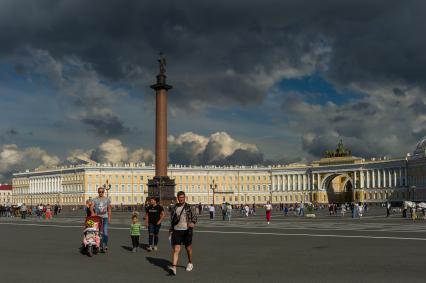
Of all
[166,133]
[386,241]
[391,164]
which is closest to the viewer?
[386,241]

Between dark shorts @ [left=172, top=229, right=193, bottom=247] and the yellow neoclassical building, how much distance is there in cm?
12592

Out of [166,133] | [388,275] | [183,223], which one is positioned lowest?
[388,275]

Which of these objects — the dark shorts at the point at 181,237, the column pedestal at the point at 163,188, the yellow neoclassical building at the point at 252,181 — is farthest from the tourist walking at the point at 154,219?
the yellow neoclassical building at the point at 252,181

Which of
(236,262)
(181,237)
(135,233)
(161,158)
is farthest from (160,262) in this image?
(161,158)

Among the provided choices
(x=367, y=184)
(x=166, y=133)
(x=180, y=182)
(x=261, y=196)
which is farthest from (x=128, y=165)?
(x=166, y=133)

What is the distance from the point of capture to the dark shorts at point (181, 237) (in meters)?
13.1

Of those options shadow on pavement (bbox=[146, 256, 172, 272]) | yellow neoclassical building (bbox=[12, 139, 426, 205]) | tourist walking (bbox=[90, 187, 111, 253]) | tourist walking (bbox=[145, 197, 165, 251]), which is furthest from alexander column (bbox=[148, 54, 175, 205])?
yellow neoclassical building (bbox=[12, 139, 426, 205])

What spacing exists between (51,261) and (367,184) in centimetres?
13452

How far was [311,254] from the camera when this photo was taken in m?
16.3

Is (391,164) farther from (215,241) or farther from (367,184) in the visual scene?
(215,241)

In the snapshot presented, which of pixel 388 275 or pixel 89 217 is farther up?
pixel 89 217

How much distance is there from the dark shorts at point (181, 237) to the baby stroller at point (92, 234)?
3.80 meters

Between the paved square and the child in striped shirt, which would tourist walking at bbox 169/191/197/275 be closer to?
the paved square

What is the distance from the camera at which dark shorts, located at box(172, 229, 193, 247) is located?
13.1 meters
